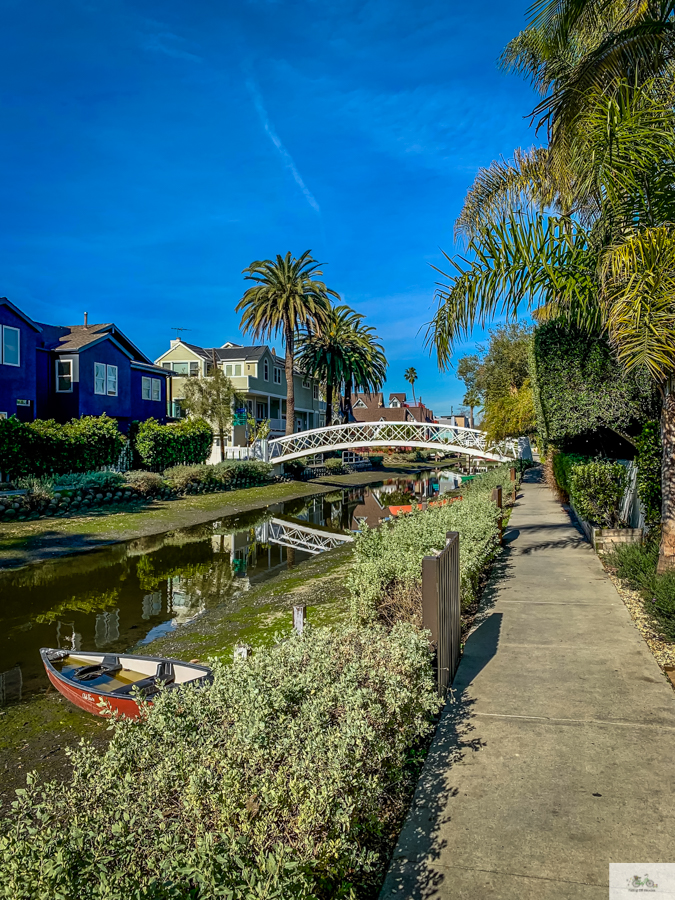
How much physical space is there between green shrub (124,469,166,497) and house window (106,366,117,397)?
9.18m

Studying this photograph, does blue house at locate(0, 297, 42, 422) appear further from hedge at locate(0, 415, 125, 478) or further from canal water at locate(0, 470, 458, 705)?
canal water at locate(0, 470, 458, 705)

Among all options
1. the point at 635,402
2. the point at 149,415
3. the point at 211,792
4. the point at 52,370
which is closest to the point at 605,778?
the point at 211,792

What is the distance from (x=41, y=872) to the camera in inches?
78.7

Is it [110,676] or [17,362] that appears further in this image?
[17,362]

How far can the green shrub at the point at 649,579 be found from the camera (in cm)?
666

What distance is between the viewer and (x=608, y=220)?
8156mm

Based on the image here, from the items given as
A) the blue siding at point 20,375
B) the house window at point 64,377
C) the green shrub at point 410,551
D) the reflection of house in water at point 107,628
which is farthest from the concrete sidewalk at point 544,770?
the house window at point 64,377

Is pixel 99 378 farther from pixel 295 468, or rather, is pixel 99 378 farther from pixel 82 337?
pixel 295 468

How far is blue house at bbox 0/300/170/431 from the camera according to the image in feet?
93.8

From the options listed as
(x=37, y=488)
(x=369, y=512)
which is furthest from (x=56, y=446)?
(x=369, y=512)

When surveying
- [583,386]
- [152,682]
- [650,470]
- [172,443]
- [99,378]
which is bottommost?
[152,682]

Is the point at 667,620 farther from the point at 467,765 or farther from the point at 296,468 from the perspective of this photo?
the point at 296,468

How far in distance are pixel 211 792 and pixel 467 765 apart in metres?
2.31

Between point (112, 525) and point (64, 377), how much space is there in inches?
573
